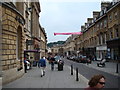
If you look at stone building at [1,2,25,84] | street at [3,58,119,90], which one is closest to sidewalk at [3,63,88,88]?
street at [3,58,119,90]

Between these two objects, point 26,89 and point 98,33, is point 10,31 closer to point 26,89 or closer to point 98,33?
point 26,89

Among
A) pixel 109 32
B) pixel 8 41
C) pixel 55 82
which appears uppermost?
pixel 109 32

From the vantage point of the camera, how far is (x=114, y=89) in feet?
29.6

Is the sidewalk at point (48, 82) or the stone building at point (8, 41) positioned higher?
the stone building at point (8, 41)

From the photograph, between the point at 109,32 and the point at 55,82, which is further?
the point at 109,32

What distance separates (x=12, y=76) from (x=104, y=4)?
113 ft

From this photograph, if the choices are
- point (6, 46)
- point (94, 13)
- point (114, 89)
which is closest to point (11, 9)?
point (6, 46)

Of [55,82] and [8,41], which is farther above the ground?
[8,41]

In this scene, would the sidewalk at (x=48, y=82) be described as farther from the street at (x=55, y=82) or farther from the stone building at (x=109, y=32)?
the stone building at (x=109, y=32)

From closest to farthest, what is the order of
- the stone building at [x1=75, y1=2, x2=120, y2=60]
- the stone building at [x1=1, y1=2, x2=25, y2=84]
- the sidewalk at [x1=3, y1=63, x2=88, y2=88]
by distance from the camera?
the sidewalk at [x1=3, y1=63, x2=88, y2=88]
the stone building at [x1=1, y1=2, x2=25, y2=84]
the stone building at [x1=75, y1=2, x2=120, y2=60]

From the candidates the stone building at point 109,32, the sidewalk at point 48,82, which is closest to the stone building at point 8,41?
the sidewalk at point 48,82

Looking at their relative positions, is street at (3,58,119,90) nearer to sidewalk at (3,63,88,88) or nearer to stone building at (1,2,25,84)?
sidewalk at (3,63,88,88)

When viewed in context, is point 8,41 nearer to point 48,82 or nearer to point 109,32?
point 48,82

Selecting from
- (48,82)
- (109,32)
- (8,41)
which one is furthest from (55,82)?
(109,32)
